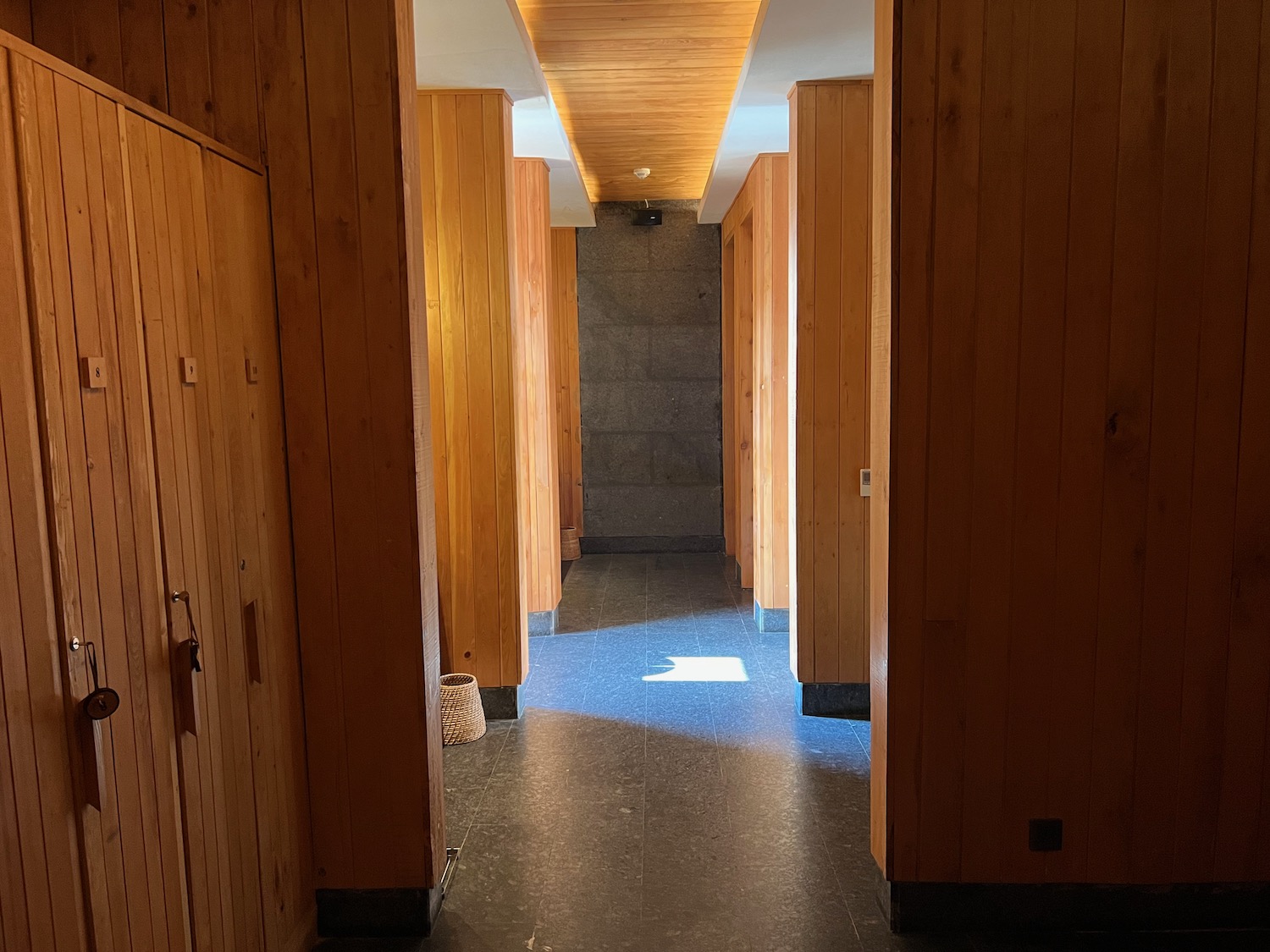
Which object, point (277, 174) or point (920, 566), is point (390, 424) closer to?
point (277, 174)

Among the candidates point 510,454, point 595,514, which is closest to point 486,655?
point 510,454

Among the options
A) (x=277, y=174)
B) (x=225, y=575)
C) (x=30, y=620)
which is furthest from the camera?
(x=277, y=174)

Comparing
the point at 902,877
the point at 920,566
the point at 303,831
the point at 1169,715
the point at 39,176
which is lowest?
the point at 902,877

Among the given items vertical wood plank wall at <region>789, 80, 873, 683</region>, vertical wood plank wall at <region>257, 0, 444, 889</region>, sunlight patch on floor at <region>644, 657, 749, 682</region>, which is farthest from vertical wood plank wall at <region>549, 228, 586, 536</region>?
vertical wood plank wall at <region>257, 0, 444, 889</region>

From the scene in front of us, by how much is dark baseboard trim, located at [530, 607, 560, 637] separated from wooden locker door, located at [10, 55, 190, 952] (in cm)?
339

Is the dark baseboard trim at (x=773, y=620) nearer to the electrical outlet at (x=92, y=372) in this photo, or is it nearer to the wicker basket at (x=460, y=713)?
the wicker basket at (x=460, y=713)

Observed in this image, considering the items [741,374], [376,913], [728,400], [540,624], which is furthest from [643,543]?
[376,913]

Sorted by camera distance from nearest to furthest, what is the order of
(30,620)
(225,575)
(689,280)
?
1. (30,620)
2. (225,575)
3. (689,280)

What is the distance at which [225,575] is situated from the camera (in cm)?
192

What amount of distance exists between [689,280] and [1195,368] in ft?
17.4

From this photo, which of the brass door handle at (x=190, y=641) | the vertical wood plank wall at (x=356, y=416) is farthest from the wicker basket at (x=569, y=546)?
the brass door handle at (x=190, y=641)

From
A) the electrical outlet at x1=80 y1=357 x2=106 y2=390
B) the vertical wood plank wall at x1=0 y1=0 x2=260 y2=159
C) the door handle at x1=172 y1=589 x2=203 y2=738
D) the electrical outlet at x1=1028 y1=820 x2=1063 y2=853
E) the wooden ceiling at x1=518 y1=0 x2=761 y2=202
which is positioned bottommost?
the electrical outlet at x1=1028 y1=820 x2=1063 y2=853

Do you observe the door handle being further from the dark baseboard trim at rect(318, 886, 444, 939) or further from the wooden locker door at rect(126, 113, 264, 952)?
the dark baseboard trim at rect(318, 886, 444, 939)

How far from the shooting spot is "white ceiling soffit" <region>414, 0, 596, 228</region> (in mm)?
2818
